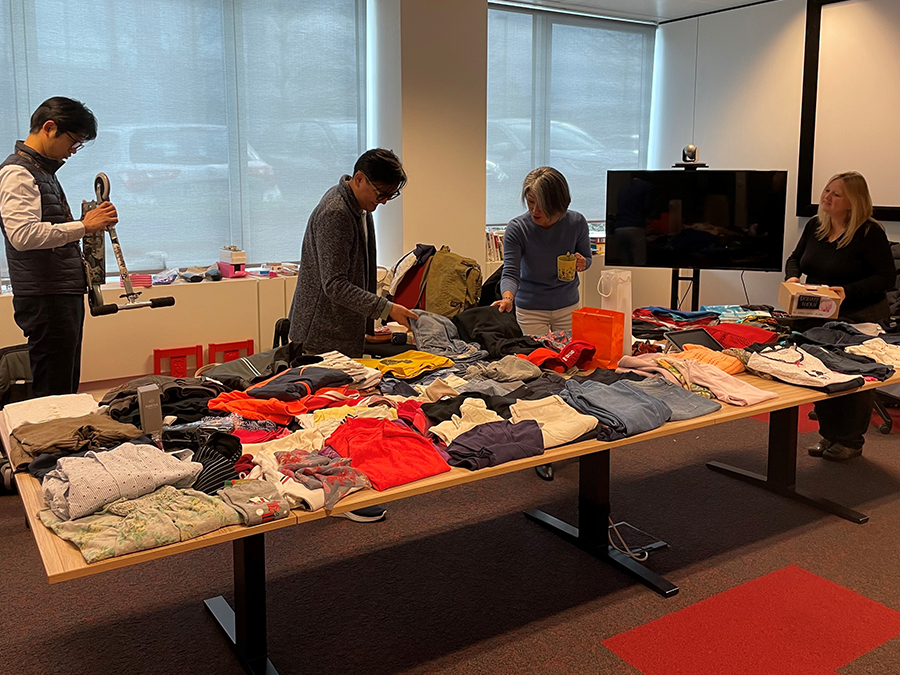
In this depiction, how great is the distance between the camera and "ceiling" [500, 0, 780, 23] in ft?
22.7

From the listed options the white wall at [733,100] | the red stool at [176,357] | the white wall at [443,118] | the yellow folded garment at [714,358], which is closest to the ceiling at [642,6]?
the white wall at [733,100]

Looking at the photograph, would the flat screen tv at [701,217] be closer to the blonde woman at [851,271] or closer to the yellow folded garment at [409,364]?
the blonde woman at [851,271]

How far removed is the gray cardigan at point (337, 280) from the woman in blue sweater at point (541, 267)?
2.85ft

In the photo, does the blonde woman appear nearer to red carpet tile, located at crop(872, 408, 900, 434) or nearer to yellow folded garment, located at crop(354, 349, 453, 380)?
red carpet tile, located at crop(872, 408, 900, 434)

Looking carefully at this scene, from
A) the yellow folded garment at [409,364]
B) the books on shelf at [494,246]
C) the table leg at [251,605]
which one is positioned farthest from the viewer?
the books on shelf at [494,246]

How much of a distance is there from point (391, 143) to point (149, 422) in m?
4.28

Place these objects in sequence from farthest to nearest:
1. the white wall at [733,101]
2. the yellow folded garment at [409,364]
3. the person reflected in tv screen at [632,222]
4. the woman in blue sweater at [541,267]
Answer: the white wall at [733,101], the person reflected in tv screen at [632,222], the woman in blue sweater at [541,267], the yellow folded garment at [409,364]

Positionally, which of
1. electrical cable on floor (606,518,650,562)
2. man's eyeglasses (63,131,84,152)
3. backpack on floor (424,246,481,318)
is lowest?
electrical cable on floor (606,518,650,562)

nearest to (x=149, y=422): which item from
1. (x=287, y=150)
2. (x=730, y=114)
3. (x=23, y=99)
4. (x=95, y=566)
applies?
(x=95, y=566)

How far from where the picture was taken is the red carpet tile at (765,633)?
8.04ft

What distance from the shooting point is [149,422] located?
2.22 m

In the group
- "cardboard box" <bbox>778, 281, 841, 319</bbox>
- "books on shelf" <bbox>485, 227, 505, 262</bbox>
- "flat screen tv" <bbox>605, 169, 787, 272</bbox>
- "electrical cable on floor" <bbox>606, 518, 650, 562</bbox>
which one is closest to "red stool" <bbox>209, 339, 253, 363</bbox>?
"books on shelf" <bbox>485, 227, 505, 262</bbox>

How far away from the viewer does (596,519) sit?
3.21m

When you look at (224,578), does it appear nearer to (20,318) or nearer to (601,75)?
(20,318)
